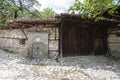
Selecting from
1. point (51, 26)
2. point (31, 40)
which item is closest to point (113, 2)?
point (51, 26)

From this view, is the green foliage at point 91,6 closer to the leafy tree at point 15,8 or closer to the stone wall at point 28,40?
the stone wall at point 28,40

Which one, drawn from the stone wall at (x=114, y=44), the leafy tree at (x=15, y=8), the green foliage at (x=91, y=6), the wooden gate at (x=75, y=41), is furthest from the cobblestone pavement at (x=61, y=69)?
the leafy tree at (x=15, y=8)

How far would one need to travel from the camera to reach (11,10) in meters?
17.5

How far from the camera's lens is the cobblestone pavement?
7582mm

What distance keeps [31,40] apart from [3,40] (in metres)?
3.19

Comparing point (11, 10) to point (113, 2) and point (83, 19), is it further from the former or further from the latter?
point (113, 2)

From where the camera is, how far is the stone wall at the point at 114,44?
12828mm

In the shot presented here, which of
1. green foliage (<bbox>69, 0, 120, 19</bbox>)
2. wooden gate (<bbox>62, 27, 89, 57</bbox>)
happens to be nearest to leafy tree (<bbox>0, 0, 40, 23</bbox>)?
wooden gate (<bbox>62, 27, 89, 57</bbox>)

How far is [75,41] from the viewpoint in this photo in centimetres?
1182

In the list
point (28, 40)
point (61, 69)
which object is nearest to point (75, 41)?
point (28, 40)

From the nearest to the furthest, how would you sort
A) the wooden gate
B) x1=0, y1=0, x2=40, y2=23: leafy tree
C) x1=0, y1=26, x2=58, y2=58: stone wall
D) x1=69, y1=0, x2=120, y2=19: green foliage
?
x1=69, y1=0, x2=120, y2=19: green foliage → x1=0, y1=26, x2=58, y2=58: stone wall → the wooden gate → x1=0, y1=0, x2=40, y2=23: leafy tree

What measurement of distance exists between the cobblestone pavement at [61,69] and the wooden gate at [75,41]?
2.25ft

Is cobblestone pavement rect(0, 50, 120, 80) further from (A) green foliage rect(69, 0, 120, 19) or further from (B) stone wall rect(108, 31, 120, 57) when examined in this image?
(A) green foliage rect(69, 0, 120, 19)

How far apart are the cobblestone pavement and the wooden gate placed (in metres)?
0.69
